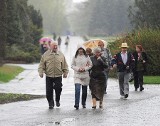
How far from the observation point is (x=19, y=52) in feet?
174

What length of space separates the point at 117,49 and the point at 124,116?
1903cm

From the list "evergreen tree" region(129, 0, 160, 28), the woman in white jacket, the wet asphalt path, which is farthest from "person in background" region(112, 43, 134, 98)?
"evergreen tree" region(129, 0, 160, 28)

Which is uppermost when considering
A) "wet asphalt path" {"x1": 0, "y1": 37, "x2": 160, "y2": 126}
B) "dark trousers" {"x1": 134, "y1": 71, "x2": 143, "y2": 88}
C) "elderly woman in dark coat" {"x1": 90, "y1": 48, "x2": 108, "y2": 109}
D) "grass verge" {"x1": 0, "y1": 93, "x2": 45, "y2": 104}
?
"elderly woman in dark coat" {"x1": 90, "y1": 48, "x2": 108, "y2": 109}

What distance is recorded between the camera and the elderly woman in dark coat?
16.4 meters

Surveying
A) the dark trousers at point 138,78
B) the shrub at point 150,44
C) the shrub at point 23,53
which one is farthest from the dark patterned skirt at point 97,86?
the shrub at point 23,53

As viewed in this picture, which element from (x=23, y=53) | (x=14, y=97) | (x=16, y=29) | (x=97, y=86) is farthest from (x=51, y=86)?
(x=16, y=29)

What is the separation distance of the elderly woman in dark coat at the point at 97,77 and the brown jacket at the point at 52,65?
34.8 inches

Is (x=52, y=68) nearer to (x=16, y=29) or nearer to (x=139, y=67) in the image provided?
(x=139, y=67)

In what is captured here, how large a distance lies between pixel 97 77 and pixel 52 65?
4.54 feet

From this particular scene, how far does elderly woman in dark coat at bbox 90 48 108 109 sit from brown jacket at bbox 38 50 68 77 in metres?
0.88

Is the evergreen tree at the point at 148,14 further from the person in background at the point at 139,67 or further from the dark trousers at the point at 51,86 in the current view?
the dark trousers at the point at 51,86

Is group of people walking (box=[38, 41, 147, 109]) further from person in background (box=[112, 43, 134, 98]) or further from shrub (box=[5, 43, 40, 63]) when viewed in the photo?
shrub (box=[5, 43, 40, 63])

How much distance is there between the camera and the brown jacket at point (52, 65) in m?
Result: 16.6

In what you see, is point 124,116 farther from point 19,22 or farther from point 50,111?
point 19,22
